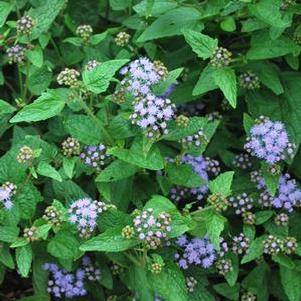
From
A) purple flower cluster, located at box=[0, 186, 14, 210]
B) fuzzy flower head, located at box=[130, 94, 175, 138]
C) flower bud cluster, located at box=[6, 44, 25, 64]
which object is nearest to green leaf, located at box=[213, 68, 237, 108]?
fuzzy flower head, located at box=[130, 94, 175, 138]

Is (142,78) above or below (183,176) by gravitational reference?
above

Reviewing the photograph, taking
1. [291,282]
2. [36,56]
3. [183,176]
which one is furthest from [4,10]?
[291,282]

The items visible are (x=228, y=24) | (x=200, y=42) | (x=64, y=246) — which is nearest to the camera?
(x=64, y=246)

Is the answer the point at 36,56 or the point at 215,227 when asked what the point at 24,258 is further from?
the point at 36,56

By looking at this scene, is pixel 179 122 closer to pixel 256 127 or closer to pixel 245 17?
pixel 256 127

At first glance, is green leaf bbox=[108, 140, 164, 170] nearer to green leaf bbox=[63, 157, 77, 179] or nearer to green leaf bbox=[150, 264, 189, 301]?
green leaf bbox=[63, 157, 77, 179]

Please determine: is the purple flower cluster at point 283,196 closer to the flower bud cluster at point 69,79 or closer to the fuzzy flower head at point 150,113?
the fuzzy flower head at point 150,113
